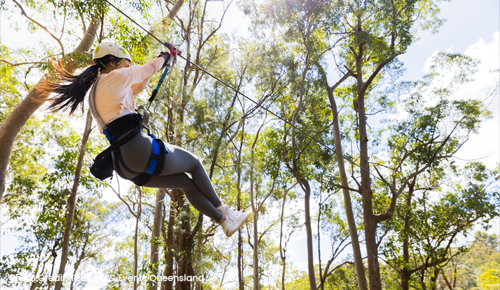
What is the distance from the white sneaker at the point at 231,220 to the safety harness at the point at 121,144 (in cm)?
51

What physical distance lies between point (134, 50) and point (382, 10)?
18.9ft

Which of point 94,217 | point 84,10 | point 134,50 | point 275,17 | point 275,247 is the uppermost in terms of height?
point 275,17

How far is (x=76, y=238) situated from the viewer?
8883mm

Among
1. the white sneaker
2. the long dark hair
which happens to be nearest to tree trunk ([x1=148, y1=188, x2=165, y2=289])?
the white sneaker

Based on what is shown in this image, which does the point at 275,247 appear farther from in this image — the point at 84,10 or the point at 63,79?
the point at 63,79

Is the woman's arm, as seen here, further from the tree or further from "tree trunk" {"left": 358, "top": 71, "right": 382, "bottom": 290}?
"tree trunk" {"left": 358, "top": 71, "right": 382, "bottom": 290}

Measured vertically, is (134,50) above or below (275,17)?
below

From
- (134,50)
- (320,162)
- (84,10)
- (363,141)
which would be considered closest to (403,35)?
Answer: (363,141)

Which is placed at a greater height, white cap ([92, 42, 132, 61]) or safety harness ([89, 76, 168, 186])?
white cap ([92, 42, 132, 61])

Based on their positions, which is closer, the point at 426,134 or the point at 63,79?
the point at 63,79

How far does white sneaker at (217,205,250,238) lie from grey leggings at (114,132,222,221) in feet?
0.17

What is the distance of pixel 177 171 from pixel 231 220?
1.55ft

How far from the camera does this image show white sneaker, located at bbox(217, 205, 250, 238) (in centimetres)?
180

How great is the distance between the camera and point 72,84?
1720 millimetres
